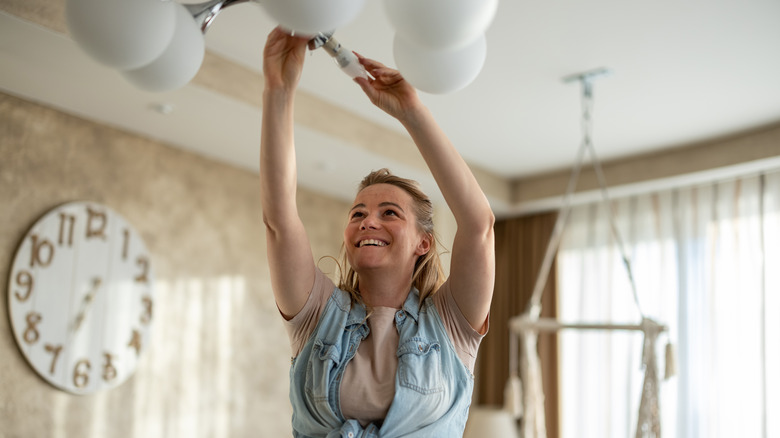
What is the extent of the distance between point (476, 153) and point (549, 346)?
1.42 metres

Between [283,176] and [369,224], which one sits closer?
[283,176]

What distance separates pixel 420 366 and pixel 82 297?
2459mm

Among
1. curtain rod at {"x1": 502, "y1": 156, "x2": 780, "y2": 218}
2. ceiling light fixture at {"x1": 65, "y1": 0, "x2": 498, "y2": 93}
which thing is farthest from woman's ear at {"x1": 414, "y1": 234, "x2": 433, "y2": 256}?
curtain rod at {"x1": 502, "y1": 156, "x2": 780, "y2": 218}

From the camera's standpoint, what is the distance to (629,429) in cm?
420

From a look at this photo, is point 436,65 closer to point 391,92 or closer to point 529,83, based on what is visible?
point 391,92

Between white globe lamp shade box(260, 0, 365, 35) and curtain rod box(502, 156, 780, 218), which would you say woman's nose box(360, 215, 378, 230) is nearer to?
white globe lamp shade box(260, 0, 365, 35)

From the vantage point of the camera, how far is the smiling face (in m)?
1.25

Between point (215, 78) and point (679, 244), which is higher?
point (215, 78)

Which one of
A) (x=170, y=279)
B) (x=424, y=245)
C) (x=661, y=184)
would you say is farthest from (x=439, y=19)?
(x=661, y=184)

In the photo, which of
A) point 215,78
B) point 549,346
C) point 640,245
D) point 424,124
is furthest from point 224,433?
point 424,124

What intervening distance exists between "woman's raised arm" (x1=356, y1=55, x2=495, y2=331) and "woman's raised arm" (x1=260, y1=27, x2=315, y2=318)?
0.39 ft

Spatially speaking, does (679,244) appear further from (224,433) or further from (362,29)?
(224,433)

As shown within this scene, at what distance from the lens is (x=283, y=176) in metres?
1.12

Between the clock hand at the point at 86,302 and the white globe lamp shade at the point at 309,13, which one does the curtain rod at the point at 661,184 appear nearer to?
the clock hand at the point at 86,302
